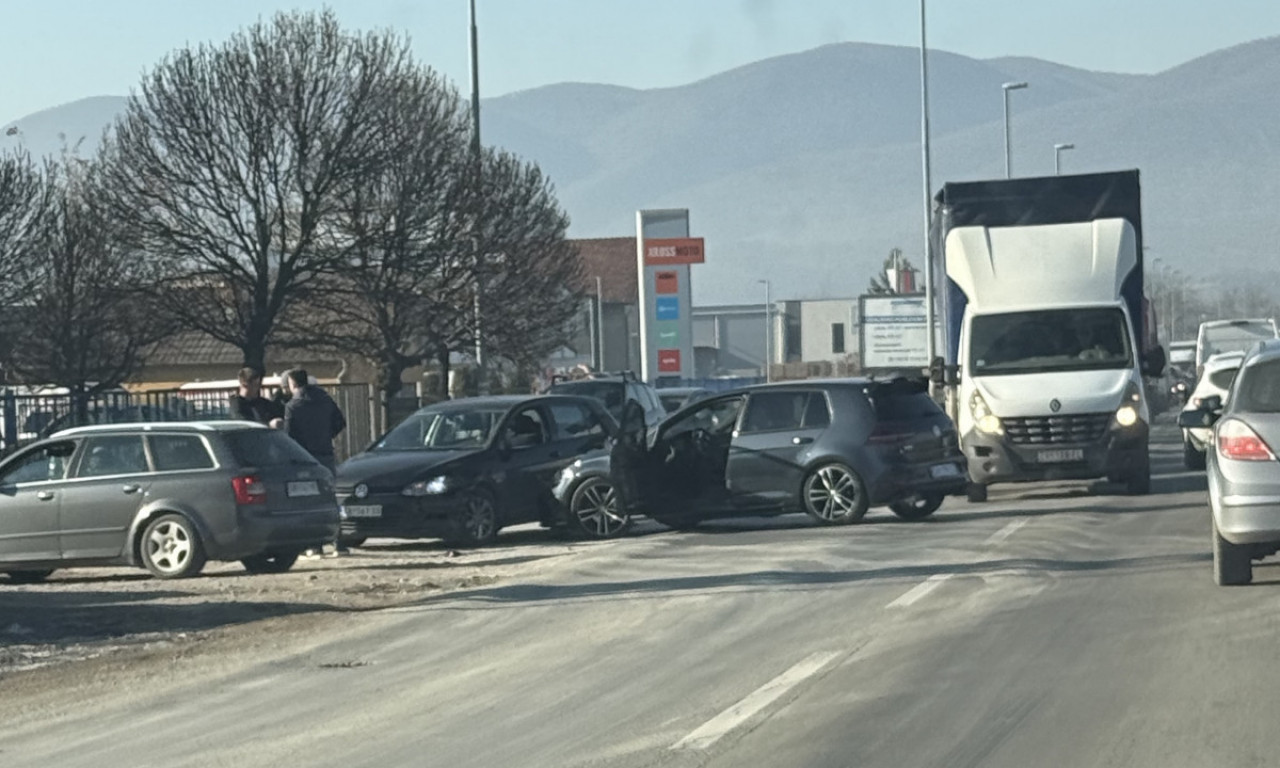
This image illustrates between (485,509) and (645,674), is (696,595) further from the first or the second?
(485,509)

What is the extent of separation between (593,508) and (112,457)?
541cm

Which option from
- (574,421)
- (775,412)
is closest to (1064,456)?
(775,412)

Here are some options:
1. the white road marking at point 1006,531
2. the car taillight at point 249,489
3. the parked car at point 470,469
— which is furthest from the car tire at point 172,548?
the white road marking at point 1006,531

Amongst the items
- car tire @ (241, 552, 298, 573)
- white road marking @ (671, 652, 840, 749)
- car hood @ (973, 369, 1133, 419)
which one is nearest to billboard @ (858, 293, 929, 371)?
car hood @ (973, 369, 1133, 419)

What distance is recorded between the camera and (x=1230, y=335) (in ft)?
175

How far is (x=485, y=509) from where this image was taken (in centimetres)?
2223

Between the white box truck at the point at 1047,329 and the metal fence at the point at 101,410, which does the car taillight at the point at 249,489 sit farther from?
the metal fence at the point at 101,410

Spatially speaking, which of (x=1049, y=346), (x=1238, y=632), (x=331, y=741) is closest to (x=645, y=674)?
(x=331, y=741)

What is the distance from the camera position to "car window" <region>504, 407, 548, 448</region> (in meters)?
23.2

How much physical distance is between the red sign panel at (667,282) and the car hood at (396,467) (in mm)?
46040

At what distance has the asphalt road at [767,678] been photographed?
9.20 meters

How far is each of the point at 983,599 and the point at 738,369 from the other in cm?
13090

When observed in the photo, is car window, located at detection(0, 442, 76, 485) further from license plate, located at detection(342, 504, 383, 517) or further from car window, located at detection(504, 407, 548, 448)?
car window, located at detection(504, 407, 548, 448)

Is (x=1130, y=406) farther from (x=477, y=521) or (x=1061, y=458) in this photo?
(x=477, y=521)
